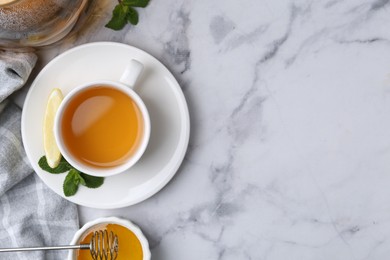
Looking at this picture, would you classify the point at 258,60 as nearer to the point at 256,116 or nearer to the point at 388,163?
the point at 256,116

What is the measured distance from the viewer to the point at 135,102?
99 centimetres

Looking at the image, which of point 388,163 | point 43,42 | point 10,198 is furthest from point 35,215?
point 388,163

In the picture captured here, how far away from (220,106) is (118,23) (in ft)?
0.74

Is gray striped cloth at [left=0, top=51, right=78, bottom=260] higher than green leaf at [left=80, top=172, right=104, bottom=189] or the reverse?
the reverse

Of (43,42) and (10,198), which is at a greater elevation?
(43,42)

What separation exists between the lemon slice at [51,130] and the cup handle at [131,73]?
115 millimetres

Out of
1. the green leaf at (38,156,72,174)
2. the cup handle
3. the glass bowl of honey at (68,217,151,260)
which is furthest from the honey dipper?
the cup handle

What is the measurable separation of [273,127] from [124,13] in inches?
12.7

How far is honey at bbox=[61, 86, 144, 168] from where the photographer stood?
3.26 ft

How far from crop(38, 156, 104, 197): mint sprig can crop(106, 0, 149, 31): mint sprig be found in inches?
9.6

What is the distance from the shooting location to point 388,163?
1077 millimetres

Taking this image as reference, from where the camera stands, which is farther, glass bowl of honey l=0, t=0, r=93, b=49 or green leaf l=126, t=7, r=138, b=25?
green leaf l=126, t=7, r=138, b=25

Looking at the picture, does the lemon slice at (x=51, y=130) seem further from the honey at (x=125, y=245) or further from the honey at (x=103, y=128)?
the honey at (x=125, y=245)

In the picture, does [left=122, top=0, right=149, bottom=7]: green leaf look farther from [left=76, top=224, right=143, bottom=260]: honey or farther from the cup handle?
[left=76, top=224, right=143, bottom=260]: honey
